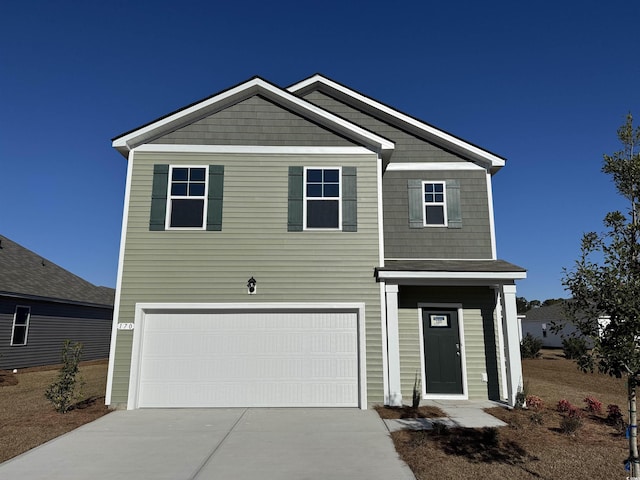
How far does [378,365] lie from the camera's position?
28.9 feet

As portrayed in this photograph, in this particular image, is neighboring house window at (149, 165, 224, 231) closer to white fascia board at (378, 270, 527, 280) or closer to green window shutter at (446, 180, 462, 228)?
white fascia board at (378, 270, 527, 280)

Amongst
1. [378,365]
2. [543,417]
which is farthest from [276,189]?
[543,417]

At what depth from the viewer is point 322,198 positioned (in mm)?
9641

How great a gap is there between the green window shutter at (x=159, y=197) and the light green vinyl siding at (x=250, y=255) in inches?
5.2

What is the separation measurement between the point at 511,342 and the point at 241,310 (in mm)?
A: 5936

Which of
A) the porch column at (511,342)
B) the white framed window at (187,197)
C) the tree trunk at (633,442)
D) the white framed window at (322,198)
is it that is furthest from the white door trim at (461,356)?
the white framed window at (187,197)

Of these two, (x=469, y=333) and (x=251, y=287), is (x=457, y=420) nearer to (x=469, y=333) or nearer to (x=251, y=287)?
(x=469, y=333)

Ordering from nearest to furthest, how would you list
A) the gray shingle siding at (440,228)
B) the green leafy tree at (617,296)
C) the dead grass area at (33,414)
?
the green leafy tree at (617,296) < the dead grass area at (33,414) < the gray shingle siding at (440,228)

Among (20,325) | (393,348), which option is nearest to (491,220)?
(393,348)

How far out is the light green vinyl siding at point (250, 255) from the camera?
9.02 m

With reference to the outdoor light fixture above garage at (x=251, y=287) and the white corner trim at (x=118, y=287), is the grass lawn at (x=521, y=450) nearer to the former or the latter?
the outdoor light fixture above garage at (x=251, y=287)

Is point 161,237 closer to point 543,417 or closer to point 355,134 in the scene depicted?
point 355,134

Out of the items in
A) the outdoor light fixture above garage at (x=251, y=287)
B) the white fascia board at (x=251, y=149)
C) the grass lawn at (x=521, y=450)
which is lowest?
the grass lawn at (x=521, y=450)

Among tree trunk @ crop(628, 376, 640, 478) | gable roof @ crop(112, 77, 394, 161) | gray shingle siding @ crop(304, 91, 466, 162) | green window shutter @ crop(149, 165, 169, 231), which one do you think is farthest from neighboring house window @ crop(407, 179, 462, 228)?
tree trunk @ crop(628, 376, 640, 478)
